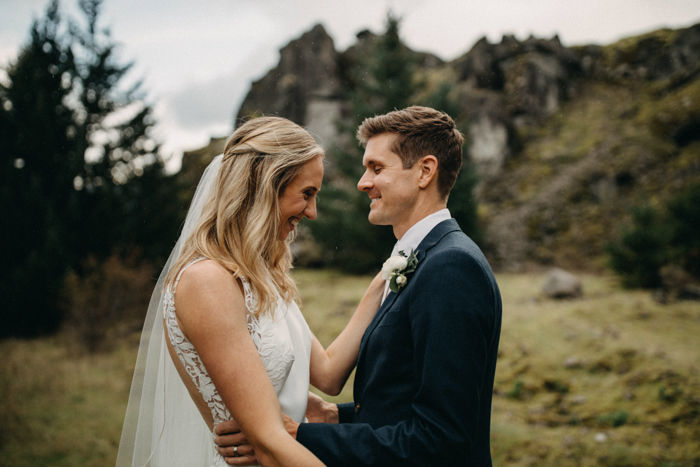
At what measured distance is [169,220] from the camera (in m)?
16.6

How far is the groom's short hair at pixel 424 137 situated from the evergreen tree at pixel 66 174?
46.4 feet

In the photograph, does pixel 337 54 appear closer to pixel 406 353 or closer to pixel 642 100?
pixel 642 100

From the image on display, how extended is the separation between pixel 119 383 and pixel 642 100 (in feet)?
94.5

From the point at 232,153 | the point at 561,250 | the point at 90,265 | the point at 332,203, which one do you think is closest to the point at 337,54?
the point at 332,203

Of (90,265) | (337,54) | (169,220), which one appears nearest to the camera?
(90,265)

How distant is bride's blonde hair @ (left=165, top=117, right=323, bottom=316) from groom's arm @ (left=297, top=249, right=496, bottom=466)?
718 mm

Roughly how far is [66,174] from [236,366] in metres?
16.0

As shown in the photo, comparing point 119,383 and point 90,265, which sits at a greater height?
point 90,265

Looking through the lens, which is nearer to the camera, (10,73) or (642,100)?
(10,73)

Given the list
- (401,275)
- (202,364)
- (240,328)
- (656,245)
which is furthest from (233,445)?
(656,245)

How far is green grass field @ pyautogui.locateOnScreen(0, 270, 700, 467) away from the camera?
5.31 metres

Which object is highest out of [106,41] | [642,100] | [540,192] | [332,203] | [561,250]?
[106,41]

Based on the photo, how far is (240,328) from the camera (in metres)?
1.73

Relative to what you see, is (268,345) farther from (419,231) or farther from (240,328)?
(419,231)
